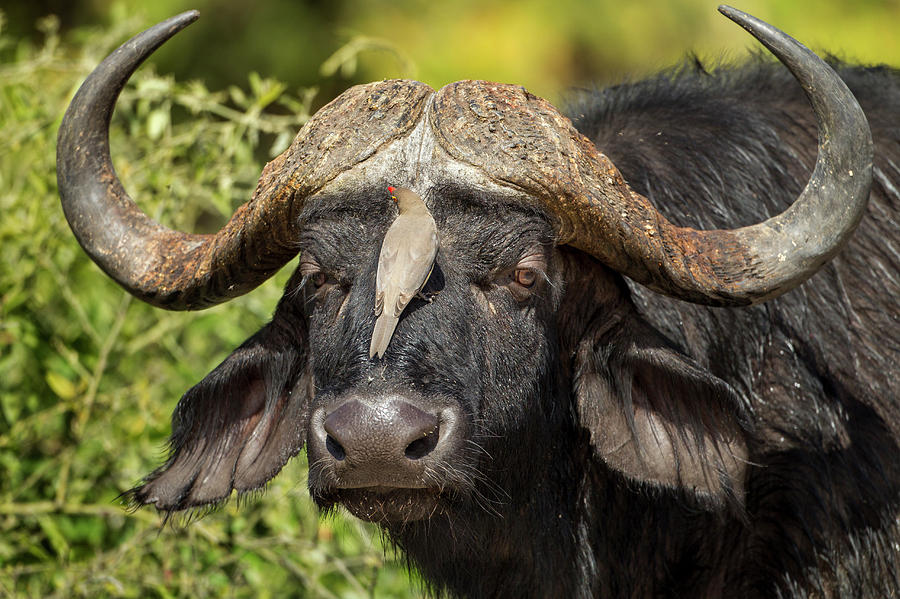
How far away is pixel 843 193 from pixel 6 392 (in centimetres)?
352

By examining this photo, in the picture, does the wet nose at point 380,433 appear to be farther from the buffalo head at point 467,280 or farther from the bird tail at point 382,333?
the bird tail at point 382,333

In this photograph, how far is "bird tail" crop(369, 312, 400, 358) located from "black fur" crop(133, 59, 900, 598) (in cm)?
16

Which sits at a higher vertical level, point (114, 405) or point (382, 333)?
point (382, 333)

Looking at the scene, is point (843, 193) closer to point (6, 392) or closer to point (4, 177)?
point (6, 392)

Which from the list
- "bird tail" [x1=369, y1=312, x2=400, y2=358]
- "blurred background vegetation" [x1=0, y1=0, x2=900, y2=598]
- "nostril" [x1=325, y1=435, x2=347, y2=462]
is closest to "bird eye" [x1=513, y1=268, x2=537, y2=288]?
"bird tail" [x1=369, y1=312, x2=400, y2=358]

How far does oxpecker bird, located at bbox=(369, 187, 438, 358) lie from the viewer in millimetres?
2875

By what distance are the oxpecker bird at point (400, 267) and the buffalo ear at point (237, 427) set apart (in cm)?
85

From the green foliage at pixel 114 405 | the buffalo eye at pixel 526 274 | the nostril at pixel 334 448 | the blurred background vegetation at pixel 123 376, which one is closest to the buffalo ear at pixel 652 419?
the buffalo eye at pixel 526 274

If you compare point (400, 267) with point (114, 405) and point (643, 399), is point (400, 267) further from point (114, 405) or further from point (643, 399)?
point (114, 405)

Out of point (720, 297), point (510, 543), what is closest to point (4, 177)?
point (510, 543)

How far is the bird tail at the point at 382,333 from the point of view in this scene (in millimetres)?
2848

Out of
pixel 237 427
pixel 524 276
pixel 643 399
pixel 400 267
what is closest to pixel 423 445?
pixel 400 267

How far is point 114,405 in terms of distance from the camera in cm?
498

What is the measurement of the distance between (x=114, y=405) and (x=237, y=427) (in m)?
1.37
